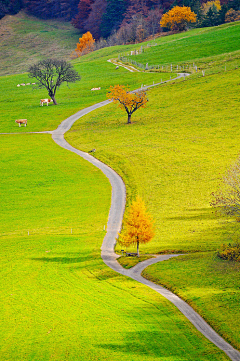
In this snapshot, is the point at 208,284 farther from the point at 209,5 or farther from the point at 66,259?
the point at 209,5

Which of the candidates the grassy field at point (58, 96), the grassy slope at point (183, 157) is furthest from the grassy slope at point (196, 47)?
the grassy slope at point (183, 157)

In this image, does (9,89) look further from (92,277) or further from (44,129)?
(92,277)

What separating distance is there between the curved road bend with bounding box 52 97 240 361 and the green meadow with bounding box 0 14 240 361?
2.03 feet

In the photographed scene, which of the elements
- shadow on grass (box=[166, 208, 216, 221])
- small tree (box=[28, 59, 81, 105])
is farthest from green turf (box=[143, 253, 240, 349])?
small tree (box=[28, 59, 81, 105])

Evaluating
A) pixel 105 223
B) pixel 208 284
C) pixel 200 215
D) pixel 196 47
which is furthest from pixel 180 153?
pixel 196 47

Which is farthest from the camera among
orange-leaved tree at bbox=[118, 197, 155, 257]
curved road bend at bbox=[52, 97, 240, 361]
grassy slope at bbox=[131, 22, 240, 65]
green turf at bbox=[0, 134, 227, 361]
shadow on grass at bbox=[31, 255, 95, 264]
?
grassy slope at bbox=[131, 22, 240, 65]

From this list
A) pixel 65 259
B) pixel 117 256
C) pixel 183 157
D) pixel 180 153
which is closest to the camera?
pixel 65 259

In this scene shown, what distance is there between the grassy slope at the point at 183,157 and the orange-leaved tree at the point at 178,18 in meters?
75.0

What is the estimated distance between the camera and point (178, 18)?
176m

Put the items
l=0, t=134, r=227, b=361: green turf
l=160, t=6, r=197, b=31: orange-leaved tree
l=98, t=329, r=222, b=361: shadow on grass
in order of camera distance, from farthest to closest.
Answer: l=160, t=6, r=197, b=31: orange-leaved tree → l=0, t=134, r=227, b=361: green turf → l=98, t=329, r=222, b=361: shadow on grass

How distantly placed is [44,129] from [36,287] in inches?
2658

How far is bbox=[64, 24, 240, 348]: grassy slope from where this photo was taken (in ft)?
119

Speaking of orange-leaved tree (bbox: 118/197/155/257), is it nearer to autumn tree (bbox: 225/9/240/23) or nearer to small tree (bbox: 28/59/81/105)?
small tree (bbox: 28/59/81/105)

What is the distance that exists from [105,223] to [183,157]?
25074mm
